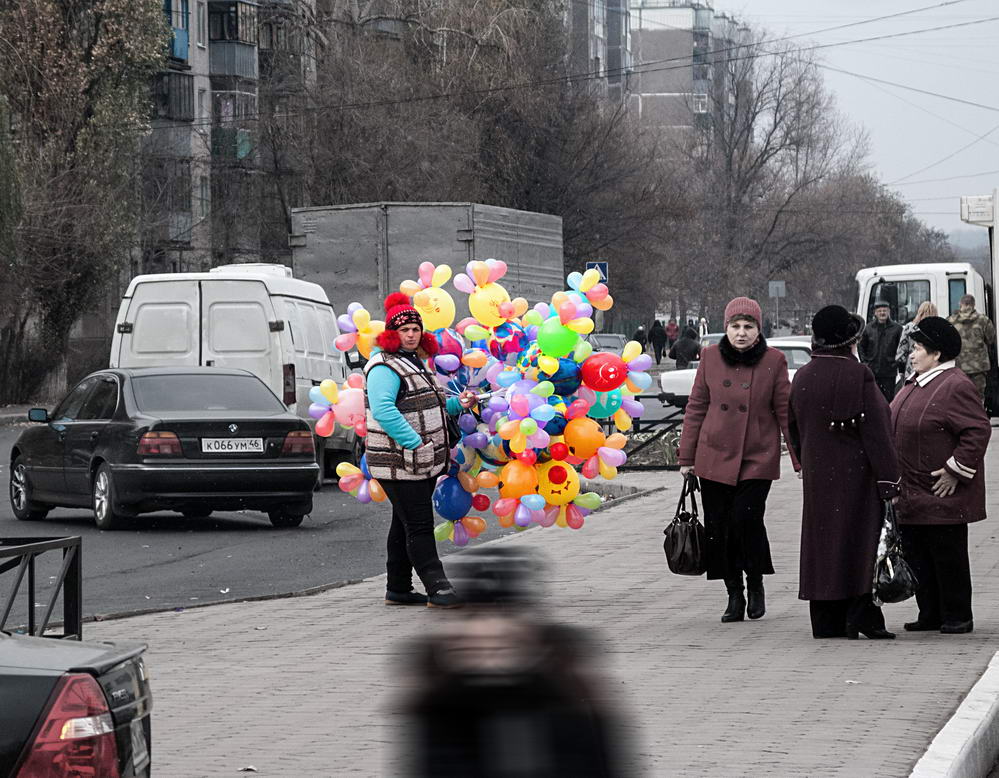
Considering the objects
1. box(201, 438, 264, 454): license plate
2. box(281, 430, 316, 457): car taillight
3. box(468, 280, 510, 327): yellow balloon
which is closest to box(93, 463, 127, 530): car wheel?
box(201, 438, 264, 454): license plate

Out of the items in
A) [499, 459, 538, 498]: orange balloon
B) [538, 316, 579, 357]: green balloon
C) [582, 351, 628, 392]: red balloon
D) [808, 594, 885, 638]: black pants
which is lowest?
[808, 594, 885, 638]: black pants

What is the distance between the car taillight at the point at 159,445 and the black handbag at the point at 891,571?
311 inches

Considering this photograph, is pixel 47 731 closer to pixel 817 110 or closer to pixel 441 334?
pixel 441 334

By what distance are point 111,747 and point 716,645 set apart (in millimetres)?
5936

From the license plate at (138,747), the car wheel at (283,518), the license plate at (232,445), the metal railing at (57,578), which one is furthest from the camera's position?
the car wheel at (283,518)

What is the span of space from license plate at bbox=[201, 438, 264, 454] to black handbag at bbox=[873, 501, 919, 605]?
25.4ft

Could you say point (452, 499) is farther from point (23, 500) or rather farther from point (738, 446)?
point (23, 500)

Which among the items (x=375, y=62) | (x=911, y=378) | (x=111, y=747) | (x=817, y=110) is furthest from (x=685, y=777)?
(x=817, y=110)

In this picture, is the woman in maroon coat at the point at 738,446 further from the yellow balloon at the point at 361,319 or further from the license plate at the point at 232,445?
the license plate at the point at 232,445

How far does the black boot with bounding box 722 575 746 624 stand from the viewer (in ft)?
32.8

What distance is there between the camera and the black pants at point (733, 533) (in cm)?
1000

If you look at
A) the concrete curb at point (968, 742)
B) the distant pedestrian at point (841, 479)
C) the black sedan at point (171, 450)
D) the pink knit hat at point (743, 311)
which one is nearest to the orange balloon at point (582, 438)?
the pink knit hat at point (743, 311)

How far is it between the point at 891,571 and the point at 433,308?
3290 mm

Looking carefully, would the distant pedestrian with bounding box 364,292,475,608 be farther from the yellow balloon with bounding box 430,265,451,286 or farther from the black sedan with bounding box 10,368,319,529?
the black sedan with bounding box 10,368,319,529
